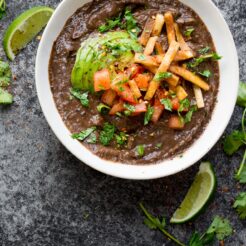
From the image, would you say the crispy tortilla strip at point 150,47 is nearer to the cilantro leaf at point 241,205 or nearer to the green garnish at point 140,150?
the green garnish at point 140,150

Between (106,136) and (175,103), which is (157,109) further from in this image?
(106,136)

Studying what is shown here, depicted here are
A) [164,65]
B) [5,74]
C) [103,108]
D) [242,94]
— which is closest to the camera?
[164,65]

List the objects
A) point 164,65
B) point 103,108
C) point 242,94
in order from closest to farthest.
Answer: point 164,65 < point 103,108 < point 242,94

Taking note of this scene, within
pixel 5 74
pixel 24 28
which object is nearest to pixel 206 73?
pixel 24 28

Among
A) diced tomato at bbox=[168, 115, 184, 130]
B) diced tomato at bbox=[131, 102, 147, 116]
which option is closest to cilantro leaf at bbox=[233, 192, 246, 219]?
diced tomato at bbox=[168, 115, 184, 130]

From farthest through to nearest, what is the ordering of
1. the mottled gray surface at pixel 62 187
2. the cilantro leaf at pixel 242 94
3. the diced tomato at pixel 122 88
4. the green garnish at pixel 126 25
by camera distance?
the mottled gray surface at pixel 62 187
the cilantro leaf at pixel 242 94
the green garnish at pixel 126 25
the diced tomato at pixel 122 88

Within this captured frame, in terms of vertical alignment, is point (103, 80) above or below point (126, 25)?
below

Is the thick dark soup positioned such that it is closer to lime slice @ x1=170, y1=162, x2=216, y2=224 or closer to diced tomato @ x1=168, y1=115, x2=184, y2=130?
diced tomato @ x1=168, y1=115, x2=184, y2=130

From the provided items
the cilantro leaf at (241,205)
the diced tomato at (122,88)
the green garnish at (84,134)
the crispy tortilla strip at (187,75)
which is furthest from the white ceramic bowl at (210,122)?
the cilantro leaf at (241,205)
